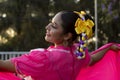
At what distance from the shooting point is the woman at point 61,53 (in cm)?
209

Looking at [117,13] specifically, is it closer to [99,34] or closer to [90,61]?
[99,34]

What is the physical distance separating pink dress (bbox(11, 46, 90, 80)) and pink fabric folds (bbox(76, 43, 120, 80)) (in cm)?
51

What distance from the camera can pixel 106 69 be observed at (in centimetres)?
296

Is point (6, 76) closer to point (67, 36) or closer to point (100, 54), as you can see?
point (67, 36)

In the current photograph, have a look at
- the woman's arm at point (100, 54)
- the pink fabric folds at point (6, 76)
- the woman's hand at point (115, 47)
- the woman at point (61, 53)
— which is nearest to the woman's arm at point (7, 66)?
the woman at point (61, 53)

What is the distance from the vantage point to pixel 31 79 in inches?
86.8

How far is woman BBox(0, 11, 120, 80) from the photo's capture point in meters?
2.09

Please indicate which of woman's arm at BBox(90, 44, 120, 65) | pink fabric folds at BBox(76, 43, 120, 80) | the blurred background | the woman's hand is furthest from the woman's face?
the blurred background

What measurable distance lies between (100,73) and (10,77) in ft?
2.65

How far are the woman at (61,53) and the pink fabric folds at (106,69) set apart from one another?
446 millimetres

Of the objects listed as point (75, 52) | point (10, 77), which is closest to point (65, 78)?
point (75, 52)

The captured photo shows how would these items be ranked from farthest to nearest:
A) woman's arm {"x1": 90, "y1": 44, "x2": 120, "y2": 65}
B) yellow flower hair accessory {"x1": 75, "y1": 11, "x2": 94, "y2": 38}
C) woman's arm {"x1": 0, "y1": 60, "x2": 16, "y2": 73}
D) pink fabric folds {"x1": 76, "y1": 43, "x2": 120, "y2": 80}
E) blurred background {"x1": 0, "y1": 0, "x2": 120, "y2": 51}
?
1. blurred background {"x1": 0, "y1": 0, "x2": 120, "y2": 51}
2. pink fabric folds {"x1": 76, "y1": 43, "x2": 120, "y2": 80}
3. woman's arm {"x1": 90, "y1": 44, "x2": 120, "y2": 65}
4. yellow flower hair accessory {"x1": 75, "y1": 11, "x2": 94, "y2": 38}
5. woman's arm {"x1": 0, "y1": 60, "x2": 16, "y2": 73}

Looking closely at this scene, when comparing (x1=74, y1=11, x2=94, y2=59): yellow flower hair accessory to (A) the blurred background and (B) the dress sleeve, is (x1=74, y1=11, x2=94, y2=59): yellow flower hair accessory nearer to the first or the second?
(B) the dress sleeve

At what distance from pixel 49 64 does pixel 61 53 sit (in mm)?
111
